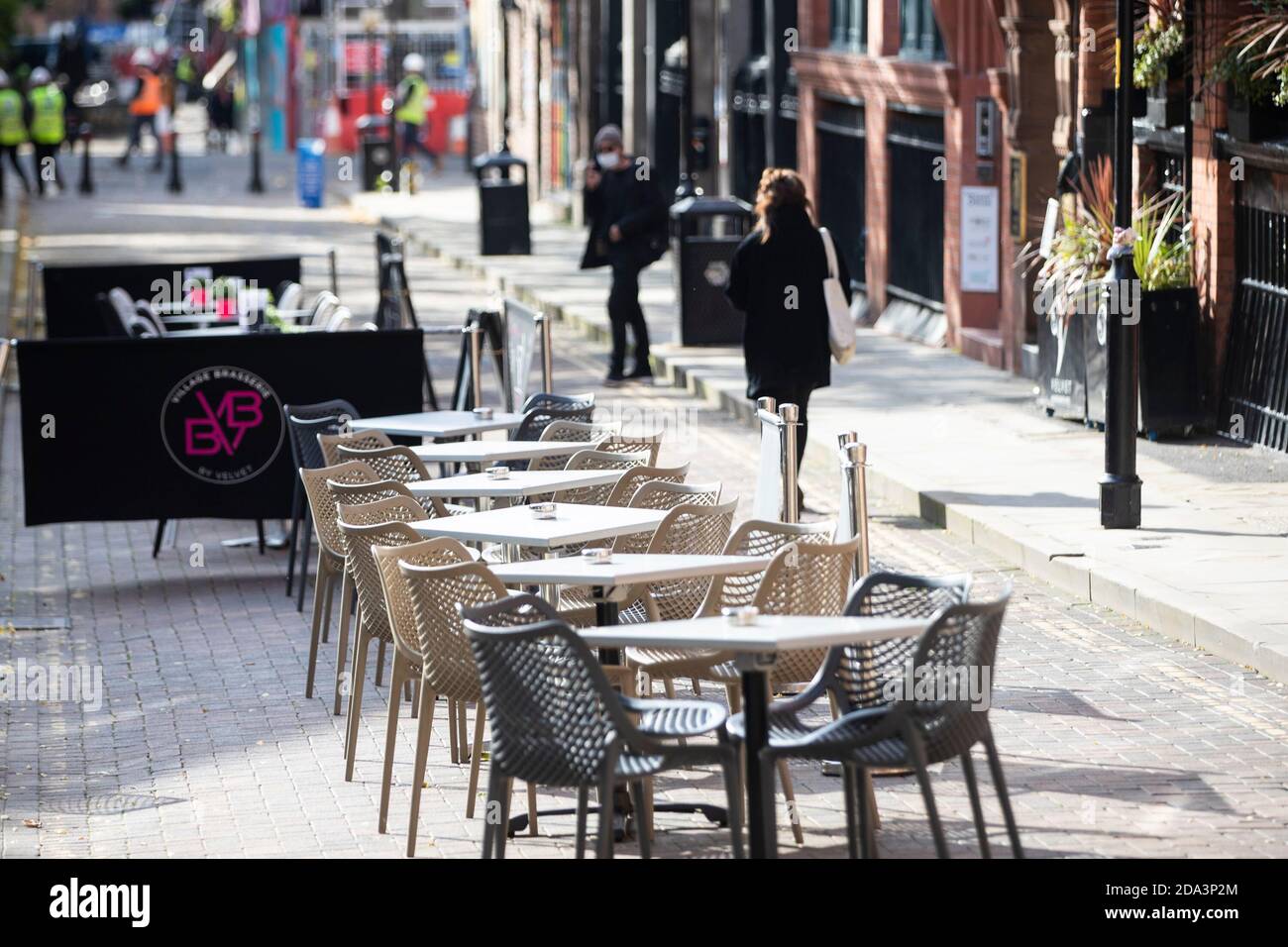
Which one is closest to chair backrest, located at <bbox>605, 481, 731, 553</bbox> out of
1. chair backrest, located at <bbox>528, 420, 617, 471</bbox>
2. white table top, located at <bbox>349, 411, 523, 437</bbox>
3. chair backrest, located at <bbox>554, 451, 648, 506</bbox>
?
chair backrest, located at <bbox>554, 451, 648, 506</bbox>

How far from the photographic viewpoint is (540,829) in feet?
27.3

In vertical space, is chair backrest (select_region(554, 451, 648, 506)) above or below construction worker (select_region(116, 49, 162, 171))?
below

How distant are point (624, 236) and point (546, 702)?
1392 cm

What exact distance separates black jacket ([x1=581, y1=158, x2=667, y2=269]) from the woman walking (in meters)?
6.46

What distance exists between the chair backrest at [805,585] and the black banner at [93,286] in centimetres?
1139

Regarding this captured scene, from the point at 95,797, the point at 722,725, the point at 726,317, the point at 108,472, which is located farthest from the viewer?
the point at 726,317

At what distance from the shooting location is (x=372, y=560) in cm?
923

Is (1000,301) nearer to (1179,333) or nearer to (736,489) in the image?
(1179,333)

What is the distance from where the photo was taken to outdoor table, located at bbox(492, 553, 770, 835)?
26.1ft

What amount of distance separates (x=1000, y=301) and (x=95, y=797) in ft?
44.0

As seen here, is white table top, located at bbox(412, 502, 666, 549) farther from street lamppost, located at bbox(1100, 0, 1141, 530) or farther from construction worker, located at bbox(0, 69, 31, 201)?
construction worker, located at bbox(0, 69, 31, 201)

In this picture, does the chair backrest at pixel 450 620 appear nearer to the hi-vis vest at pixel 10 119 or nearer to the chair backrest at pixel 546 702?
the chair backrest at pixel 546 702

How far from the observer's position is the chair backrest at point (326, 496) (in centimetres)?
1076
